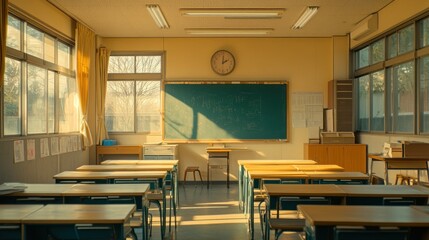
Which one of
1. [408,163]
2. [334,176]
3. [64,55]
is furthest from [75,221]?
[64,55]

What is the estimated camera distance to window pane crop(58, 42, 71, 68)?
8.18 metres

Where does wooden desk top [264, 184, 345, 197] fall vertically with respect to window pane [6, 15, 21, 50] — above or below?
below

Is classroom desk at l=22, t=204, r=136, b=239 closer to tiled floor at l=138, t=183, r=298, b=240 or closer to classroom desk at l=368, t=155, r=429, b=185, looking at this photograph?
tiled floor at l=138, t=183, r=298, b=240

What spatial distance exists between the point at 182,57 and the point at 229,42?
1.09m

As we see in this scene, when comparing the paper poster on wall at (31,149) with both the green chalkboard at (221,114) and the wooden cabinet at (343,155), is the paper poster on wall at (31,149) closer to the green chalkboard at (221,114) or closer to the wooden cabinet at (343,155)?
the green chalkboard at (221,114)

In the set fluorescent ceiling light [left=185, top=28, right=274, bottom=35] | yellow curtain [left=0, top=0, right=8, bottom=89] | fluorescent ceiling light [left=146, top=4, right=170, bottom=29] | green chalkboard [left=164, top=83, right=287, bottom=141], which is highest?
fluorescent ceiling light [left=146, top=4, right=170, bottom=29]

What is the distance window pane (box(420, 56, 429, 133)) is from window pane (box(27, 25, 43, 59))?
5.80 metres

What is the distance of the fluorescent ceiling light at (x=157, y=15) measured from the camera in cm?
756

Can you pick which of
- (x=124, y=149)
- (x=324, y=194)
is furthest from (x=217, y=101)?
(x=324, y=194)

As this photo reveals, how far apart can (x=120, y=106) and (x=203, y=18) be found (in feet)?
10.0

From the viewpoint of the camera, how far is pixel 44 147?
6988 mm

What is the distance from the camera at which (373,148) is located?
898cm

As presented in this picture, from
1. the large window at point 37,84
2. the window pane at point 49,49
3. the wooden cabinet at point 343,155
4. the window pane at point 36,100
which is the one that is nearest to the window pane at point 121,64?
the large window at point 37,84

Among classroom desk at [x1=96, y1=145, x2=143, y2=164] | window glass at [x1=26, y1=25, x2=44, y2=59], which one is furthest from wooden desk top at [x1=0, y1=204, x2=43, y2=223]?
classroom desk at [x1=96, y1=145, x2=143, y2=164]
